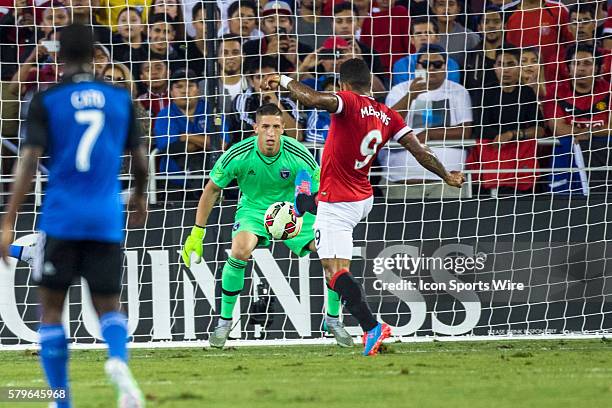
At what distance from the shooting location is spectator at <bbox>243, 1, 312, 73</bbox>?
12.7 metres

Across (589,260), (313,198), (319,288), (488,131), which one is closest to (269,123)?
(313,198)

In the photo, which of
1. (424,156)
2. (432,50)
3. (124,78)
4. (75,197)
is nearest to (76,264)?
(75,197)

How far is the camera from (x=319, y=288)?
12.1 m

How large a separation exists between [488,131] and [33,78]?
196 inches

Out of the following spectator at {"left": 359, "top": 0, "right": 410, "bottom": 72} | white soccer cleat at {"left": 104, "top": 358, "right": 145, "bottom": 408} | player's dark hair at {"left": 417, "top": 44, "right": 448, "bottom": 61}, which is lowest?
white soccer cleat at {"left": 104, "top": 358, "right": 145, "bottom": 408}

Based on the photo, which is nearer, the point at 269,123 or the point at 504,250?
the point at 269,123

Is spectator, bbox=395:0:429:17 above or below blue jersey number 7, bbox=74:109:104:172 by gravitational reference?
above

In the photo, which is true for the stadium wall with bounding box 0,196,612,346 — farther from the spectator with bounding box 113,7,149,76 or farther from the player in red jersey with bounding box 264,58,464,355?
the player in red jersey with bounding box 264,58,464,355

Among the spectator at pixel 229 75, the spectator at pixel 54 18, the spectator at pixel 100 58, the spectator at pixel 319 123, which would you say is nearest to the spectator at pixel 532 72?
the spectator at pixel 319 123

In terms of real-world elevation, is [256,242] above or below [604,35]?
below

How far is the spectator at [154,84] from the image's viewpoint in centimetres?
1262

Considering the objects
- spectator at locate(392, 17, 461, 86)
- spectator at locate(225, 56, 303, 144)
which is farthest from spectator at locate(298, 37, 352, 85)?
spectator at locate(392, 17, 461, 86)

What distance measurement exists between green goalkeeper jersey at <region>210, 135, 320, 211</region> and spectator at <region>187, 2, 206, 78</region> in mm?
1890

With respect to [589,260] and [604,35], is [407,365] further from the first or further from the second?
[604,35]
